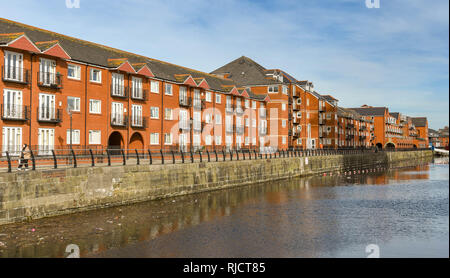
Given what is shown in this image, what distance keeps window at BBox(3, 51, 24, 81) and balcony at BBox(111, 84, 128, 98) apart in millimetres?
8828

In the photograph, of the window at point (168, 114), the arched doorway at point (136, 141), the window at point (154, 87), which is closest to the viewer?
the arched doorway at point (136, 141)

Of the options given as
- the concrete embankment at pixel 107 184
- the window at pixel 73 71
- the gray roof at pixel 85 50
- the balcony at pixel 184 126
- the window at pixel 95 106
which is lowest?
the concrete embankment at pixel 107 184

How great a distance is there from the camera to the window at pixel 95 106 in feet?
117

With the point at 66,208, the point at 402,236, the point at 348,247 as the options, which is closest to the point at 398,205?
the point at 402,236

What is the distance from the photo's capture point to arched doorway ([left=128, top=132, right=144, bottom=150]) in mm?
40250

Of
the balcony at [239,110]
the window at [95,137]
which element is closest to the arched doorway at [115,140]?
the window at [95,137]

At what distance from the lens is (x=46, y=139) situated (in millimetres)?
31656

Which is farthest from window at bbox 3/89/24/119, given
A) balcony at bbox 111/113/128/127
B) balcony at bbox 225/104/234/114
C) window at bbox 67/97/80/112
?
balcony at bbox 225/104/234/114

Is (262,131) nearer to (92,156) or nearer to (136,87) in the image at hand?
(136,87)

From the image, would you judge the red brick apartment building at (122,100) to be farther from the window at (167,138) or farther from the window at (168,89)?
the window at (168,89)

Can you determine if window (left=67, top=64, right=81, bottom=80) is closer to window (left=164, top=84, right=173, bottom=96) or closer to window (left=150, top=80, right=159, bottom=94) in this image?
window (left=150, top=80, right=159, bottom=94)

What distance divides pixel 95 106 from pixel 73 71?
3633 mm

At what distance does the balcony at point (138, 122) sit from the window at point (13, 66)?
1154cm
